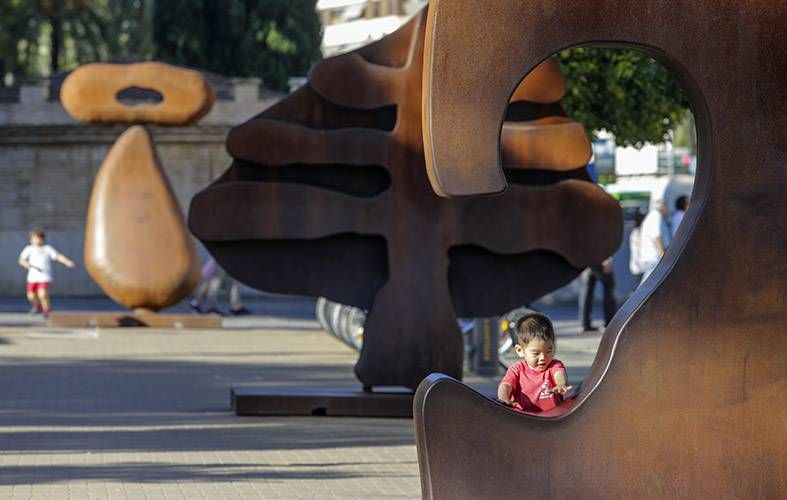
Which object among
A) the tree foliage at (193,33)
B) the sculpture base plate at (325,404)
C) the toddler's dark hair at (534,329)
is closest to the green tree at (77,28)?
the tree foliage at (193,33)

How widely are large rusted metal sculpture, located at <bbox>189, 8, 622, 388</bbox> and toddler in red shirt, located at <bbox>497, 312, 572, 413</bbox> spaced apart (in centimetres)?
518

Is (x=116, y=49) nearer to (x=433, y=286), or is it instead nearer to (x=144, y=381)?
(x=144, y=381)

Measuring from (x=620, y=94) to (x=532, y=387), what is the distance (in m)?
10.7

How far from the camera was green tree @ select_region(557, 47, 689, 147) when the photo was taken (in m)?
16.2

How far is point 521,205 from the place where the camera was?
493 inches

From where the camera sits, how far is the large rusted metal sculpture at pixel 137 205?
70.9ft

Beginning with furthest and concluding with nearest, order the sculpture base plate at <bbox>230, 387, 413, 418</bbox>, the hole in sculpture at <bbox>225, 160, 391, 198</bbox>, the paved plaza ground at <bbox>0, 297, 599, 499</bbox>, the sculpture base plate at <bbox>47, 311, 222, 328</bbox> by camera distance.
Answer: the sculpture base plate at <bbox>47, 311, 222, 328</bbox>
the hole in sculpture at <bbox>225, 160, 391, 198</bbox>
the sculpture base plate at <bbox>230, 387, 413, 418</bbox>
the paved plaza ground at <bbox>0, 297, 599, 499</bbox>

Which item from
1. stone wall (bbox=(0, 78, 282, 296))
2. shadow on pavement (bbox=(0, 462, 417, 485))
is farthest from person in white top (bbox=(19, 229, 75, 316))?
shadow on pavement (bbox=(0, 462, 417, 485))

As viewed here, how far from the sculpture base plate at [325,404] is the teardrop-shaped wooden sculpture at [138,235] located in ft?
31.1

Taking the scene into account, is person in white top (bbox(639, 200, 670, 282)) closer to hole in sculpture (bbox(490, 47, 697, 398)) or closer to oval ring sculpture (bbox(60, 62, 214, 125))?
hole in sculpture (bbox(490, 47, 697, 398))

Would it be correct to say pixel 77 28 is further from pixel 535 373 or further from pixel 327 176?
pixel 535 373

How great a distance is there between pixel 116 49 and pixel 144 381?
24.0 meters

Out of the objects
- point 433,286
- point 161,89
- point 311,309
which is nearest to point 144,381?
point 433,286

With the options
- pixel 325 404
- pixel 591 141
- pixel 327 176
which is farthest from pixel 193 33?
pixel 325 404
